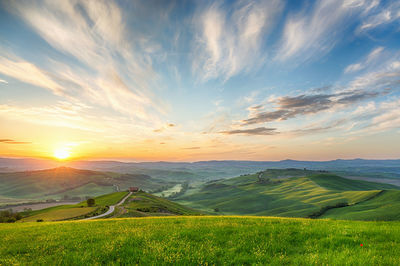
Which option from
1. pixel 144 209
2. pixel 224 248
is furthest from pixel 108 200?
pixel 224 248

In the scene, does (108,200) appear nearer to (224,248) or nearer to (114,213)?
(114,213)

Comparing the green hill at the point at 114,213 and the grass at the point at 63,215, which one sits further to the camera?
the grass at the point at 63,215

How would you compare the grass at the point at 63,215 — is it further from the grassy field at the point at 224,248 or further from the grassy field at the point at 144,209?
the grassy field at the point at 224,248

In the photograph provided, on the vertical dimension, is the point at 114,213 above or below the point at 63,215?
above

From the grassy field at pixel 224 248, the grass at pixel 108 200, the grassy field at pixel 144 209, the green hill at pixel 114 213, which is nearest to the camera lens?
the grassy field at pixel 224 248

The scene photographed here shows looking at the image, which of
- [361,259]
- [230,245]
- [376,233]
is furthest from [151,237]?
[376,233]

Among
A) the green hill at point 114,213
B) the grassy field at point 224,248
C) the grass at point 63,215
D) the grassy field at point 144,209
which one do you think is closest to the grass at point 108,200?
the green hill at point 114,213

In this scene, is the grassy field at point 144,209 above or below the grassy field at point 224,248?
below

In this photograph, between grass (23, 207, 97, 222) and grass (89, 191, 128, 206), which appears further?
grass (89, 191, 128, 206)

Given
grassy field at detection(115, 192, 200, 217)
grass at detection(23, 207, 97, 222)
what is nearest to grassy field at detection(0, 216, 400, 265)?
grassy field at detection(115, 192, 200, 217)

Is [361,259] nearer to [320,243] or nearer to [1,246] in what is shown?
[320,243]

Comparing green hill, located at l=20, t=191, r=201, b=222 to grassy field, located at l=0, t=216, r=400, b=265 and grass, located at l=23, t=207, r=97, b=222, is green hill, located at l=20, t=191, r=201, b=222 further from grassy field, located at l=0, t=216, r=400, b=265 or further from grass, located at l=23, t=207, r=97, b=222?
grassy field, located at l=0, t=216, r=400, b=265

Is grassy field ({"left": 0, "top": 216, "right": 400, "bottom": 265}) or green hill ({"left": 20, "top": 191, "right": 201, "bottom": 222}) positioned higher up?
grassy field ({"left": 0, "top": 216, "right": 400, "bottom": 265})

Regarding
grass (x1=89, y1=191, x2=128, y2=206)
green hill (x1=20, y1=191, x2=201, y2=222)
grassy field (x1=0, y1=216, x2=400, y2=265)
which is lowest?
grass (x1=89, y1=191, x2=128, y2=206)
